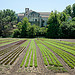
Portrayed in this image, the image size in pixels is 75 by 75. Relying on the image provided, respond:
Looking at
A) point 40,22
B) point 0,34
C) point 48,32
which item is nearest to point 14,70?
point 48,32

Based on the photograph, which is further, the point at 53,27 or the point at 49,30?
the point at 49,30

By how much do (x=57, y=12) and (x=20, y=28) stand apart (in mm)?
22424

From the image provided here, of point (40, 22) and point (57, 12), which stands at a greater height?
point (57, 12)

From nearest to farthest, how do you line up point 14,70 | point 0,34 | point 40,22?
1. point 14,70
2. point 0,34
3. point 40,22

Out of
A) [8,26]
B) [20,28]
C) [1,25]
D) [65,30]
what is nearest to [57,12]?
[65,30]

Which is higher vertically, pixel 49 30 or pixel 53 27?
pixel 53 27

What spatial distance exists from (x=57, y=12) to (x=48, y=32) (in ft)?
43.7

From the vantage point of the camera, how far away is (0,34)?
46875 mm

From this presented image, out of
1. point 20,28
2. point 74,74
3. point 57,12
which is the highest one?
point 57,12

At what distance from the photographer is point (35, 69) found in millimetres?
5879

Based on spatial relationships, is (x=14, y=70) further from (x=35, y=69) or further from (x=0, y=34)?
(x=0, y=34)

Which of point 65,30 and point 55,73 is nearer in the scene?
point 55,73

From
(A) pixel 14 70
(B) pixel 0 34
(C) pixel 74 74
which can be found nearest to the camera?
(C) pixel 74 74

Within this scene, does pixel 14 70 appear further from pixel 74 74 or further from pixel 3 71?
pixel 74 74
